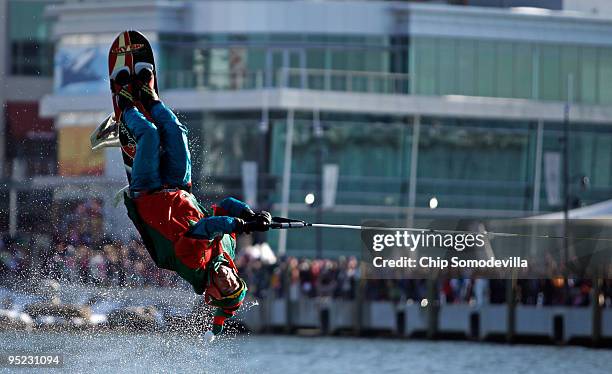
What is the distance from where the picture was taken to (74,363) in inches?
963

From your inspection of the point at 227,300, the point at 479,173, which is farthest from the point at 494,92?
the point at 227,300

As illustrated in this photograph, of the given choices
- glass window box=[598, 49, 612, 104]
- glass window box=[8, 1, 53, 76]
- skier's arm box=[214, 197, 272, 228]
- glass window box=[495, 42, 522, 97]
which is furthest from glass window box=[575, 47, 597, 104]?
skier's arm box=[214, 197, 272, 228]

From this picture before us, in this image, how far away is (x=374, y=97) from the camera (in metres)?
65.3

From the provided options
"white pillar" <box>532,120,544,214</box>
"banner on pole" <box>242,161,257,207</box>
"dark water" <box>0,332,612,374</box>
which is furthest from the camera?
"white pillar" <box>532,120,544,214</box>

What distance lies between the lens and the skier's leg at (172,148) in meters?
19.2

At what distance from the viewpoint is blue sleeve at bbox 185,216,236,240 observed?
18875 millimetres

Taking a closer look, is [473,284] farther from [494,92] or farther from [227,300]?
[227,300]

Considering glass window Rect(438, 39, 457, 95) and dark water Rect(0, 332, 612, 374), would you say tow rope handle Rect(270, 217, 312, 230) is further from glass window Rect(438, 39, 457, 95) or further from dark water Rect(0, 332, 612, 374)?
glass window Rect(438, 39, 457, 95)

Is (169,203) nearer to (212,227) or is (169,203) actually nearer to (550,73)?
(212,227)

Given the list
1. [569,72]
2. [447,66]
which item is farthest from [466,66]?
[569,72]

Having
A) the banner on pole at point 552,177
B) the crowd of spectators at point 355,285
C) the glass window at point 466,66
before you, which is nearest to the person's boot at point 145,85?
the crowd of spectators at point 355,285

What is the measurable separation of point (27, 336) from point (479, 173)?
4218cm

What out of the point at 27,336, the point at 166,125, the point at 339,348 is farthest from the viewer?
the point at 339,348

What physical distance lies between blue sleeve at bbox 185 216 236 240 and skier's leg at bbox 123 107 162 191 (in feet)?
2.06
